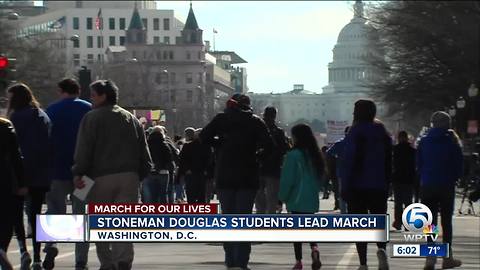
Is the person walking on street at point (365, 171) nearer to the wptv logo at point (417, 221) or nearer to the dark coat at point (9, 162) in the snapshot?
the wptv logo at point (417, 221)

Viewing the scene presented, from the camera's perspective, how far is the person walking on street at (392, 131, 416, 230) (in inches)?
1019

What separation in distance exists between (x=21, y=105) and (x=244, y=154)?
230 centimetres

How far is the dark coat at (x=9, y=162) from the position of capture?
42.8 feet

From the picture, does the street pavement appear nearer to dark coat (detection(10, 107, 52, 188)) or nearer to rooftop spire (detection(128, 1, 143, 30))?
dark coat (detection(10, 107, 52, 188))

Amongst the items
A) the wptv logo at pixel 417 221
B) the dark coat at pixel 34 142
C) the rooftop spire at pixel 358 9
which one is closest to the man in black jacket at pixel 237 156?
the dark coat at pixel 34 142

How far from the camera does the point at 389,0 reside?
68.2 metres

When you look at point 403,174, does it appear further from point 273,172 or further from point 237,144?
point 237,144

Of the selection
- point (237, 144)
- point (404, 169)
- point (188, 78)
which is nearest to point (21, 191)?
point (237, 144)

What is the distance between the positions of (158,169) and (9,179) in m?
13.7

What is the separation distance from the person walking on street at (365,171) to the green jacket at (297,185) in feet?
3.95

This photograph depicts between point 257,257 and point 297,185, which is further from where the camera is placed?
point 257,257

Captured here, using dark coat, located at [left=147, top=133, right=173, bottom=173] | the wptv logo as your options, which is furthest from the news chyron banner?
dark coat, located at [left=147, top=133, right=173, bottom=173]

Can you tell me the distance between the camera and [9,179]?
13.1 metres

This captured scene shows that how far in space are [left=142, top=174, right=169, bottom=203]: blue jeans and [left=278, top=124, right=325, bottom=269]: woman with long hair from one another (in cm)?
1074
